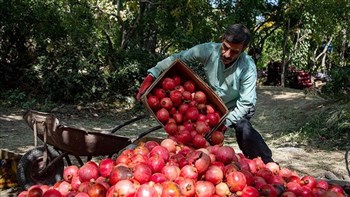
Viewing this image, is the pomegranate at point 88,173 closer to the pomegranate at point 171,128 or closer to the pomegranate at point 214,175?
the pomegranate at point 214,175

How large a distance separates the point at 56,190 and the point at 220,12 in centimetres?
1055

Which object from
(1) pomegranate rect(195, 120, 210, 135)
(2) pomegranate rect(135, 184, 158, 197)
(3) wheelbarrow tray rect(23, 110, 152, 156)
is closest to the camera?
(2) pomegranate rect(135, 184, 158, 197)

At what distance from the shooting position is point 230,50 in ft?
11.9

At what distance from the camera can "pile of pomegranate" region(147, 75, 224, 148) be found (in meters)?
3.51

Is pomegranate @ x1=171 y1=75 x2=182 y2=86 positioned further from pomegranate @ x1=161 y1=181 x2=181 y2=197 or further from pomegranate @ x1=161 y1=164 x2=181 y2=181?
pomegranate @ x1=161 y1=181 x2=181 y2=197

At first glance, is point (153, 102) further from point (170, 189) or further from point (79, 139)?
point (170, 189)

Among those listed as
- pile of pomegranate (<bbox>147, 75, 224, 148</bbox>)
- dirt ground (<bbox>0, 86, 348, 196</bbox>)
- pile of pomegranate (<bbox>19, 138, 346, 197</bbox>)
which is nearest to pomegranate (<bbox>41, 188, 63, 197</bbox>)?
pile of pomegranate (<bbox>19, 138, 346, 197</bbox>)

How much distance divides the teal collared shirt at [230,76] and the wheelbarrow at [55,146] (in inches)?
28.0

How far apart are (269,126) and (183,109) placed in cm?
715

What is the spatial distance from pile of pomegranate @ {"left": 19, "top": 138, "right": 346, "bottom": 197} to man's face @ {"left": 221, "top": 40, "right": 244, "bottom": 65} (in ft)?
3.83

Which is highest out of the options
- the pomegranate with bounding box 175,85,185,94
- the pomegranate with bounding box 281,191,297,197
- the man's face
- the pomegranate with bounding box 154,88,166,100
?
the man's face

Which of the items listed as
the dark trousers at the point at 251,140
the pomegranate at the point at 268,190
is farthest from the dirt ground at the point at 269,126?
the pomegranate at the point at 268,190

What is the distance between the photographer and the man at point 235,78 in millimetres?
3629

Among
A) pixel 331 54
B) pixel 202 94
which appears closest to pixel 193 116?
pixel 202 94
